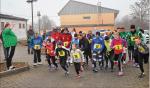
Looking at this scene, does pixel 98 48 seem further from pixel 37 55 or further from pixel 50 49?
pixel 37 55

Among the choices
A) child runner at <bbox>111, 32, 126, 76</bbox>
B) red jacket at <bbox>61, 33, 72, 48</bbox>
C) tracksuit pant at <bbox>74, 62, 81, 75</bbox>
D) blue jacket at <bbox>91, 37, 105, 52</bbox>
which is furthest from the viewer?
red jacket at <bbox>61, 33, 72, 48</bbox>

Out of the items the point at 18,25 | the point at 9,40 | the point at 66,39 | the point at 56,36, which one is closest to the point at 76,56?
the point at 66,39

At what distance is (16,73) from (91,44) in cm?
344

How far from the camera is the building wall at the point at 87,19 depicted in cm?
6725

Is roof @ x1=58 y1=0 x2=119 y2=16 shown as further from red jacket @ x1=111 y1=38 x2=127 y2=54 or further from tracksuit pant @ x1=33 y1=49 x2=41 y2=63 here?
red jacket @ x1=111 y1=38 x2=127 y2=54

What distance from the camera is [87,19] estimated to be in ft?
226

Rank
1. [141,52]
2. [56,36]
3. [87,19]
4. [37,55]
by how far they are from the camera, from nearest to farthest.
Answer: [141,52] → [56,36] → [37,55] → [87,19]

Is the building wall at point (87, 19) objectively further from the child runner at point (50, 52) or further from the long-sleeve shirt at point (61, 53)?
the long-sleeve shirt at point (61, 53)

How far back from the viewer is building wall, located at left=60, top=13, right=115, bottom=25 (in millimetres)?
67250

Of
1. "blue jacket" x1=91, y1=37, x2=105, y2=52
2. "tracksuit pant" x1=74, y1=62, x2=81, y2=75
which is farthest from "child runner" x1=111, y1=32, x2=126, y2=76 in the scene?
"tracksuit pant" x1=74, y1=62, x2=81, y2=75

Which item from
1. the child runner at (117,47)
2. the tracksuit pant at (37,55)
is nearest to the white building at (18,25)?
the tracksuit pant at (37,55)

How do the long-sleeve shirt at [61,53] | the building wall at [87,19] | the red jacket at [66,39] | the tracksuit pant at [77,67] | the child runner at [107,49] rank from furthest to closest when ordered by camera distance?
the building wall at [87,19]
the red jacket at [66,39]
the child runner at [107,49]
the long-sleeve shirt at [61,53]
the tracksuit pant at [77,67]

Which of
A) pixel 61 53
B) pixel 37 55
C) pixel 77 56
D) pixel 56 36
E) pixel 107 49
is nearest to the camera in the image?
pixel 77 56

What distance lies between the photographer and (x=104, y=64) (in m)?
16.5
